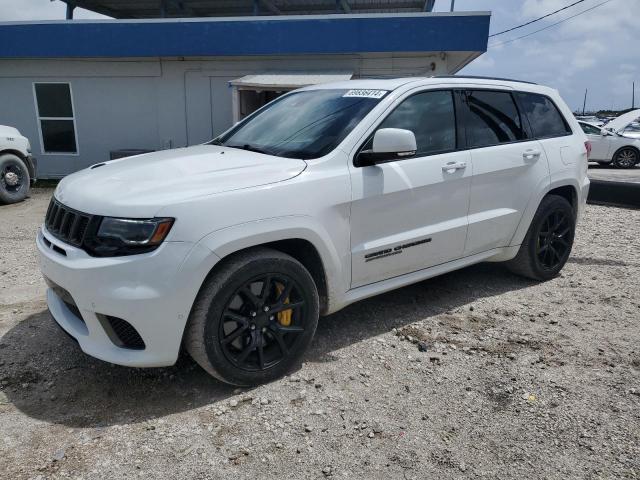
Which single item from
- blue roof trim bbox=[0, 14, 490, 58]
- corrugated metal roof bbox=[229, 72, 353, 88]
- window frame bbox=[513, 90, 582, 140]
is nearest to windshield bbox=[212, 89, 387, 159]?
window frame bbox=[513, 90, 582, 140]

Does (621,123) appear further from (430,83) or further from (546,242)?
(430,83)

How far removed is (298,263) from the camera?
3.07 meters

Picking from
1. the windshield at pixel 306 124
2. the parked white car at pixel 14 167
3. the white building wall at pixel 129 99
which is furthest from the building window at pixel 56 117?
the windshield at pixel 306 124

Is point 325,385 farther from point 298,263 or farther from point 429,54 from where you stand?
point 429,54

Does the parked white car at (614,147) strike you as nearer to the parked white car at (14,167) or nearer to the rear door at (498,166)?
the rear door at (498,166)

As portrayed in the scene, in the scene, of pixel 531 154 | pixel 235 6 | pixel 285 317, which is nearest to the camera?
pixel 285 317

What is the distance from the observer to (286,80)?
10719 millimetres

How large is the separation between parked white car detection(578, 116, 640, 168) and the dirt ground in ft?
46.8

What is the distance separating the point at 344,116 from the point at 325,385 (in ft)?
5.94

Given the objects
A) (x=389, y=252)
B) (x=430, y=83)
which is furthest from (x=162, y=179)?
(x=430, y=83)

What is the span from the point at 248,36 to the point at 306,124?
350 inches

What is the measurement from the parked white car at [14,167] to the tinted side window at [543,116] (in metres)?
8.75

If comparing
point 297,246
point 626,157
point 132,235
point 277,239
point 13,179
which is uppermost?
point 132,235

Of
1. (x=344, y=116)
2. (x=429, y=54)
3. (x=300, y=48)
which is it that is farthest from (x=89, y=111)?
(x=344, y=116)
